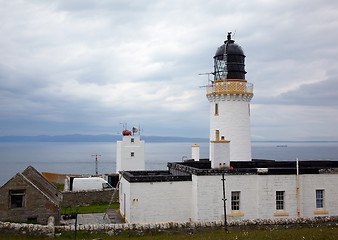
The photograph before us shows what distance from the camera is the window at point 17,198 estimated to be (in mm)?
18620

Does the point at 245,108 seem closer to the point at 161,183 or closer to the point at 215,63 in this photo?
the point at 215,63

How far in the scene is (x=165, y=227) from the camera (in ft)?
56.9

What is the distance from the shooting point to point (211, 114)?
107 ft

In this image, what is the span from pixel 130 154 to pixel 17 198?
93.8 ft

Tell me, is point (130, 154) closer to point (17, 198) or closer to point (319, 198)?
point (17, 198)

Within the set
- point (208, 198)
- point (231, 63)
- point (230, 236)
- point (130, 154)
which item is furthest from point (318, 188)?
point (130, 154)

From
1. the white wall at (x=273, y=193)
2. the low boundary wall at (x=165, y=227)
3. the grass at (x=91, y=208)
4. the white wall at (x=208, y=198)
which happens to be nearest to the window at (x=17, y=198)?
the low boundary wall at (x=165, y=227)

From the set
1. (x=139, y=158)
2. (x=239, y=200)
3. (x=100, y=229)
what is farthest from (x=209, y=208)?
(x=139, y=158)

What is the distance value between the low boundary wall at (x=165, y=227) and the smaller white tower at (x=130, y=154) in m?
29.8

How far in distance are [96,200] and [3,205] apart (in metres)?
13.8

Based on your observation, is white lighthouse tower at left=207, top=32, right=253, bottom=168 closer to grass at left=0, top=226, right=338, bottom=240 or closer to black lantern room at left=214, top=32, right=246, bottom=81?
black lantern room at left=214, top=32, right=246, bottom=81

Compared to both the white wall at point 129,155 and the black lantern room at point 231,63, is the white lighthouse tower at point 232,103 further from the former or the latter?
the white wall at point 129,155

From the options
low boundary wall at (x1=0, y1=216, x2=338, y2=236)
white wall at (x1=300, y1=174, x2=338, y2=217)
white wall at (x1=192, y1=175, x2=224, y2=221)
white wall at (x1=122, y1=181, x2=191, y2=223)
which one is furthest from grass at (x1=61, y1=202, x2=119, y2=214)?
white wall at (x1=300, y1=174, x2=338, y2=217)

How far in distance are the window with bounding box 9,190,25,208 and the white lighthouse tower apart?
17994 millimetres
